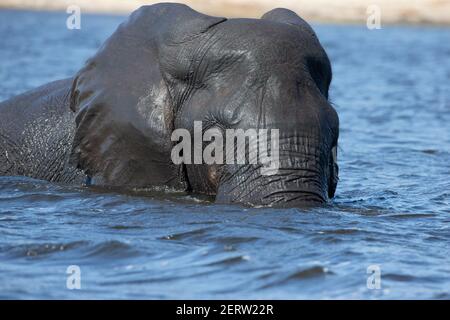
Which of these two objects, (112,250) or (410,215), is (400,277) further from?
(410,215)

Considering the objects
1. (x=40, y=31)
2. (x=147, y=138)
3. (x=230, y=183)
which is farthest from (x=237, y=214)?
(x=40, y=31)

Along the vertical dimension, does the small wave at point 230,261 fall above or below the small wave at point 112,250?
below

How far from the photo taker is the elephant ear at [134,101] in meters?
7.54

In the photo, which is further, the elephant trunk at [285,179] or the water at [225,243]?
the elephant trunk at [285,179]

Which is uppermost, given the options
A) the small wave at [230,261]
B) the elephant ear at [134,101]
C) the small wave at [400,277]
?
the elephant ear at [134,101]

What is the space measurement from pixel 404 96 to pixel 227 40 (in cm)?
1260

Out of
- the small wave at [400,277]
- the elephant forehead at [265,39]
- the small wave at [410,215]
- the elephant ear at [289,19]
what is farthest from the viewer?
the small wave at [410,215]

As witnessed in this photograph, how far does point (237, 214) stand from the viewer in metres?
7.30

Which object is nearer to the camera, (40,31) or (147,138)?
(147,138)

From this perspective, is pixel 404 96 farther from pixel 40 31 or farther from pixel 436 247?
pixel 40 31

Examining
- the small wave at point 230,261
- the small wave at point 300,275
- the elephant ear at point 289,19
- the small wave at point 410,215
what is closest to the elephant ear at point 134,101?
the elephant ear at point 289,19

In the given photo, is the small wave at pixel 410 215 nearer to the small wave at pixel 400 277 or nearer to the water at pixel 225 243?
the water at pixel 225 243

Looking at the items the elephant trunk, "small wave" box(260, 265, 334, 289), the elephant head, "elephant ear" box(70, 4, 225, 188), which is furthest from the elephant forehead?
"small wave" box(260, 265, 334, 289)

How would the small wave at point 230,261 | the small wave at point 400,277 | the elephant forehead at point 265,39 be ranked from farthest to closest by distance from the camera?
the elephant forehead at point 265,39 < the small wave at point 230,261 < the small wave at point 400,277
